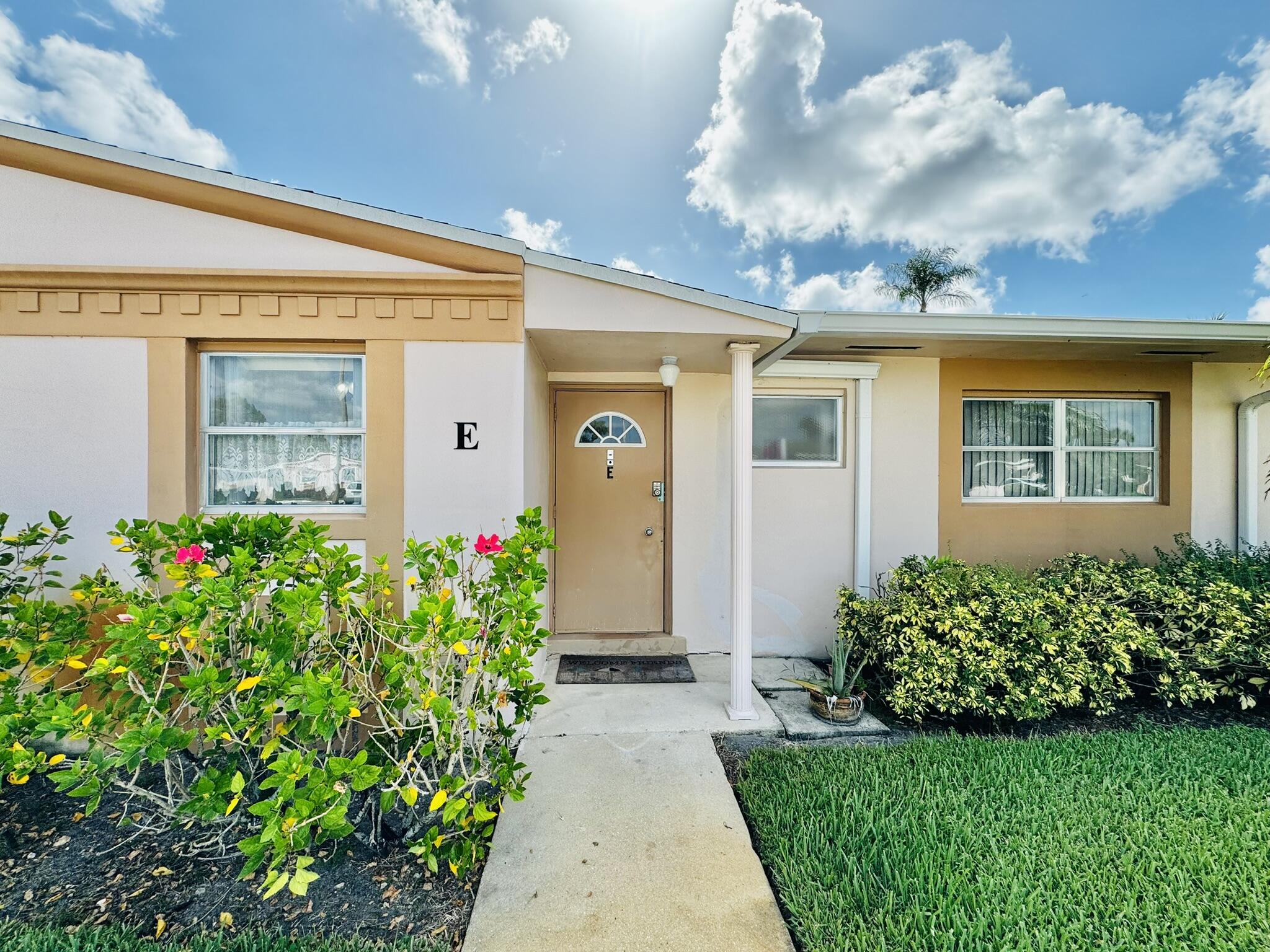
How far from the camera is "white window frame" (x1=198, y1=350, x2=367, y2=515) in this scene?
3.43 m

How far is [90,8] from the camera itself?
5578mm

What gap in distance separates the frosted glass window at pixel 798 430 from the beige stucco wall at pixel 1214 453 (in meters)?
3.72

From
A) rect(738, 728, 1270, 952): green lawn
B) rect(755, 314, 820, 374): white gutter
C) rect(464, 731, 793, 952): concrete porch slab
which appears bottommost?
rect(464, 731, 793, 952): concrete porch slab

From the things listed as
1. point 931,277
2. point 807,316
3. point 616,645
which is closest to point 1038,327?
point 807,316

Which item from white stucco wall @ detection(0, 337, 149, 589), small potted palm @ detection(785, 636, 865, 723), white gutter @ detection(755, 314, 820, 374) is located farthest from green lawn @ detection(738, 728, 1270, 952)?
white stucco wall @ detection(0, 337, 149, 589)

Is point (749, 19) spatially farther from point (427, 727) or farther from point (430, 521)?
point (427, 727)

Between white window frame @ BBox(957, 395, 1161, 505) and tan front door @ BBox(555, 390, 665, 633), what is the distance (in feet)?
10.7

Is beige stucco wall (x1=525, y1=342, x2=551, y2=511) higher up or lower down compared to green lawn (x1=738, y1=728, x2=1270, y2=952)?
higher up

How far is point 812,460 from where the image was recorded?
5.02 metres

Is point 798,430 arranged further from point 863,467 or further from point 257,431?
point 257,431

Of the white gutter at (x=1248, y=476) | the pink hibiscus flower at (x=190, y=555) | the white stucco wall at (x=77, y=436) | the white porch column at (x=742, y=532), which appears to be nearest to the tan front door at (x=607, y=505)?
the white porch column at (x=742, y=532)

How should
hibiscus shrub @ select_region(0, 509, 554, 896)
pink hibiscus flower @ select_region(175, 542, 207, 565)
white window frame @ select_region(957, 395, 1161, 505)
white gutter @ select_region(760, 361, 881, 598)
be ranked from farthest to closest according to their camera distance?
white window frame @ select_region(957, 395, 1161, 505) < white gutter @ select_region(760, 361, 881, 598) < pink hibiscus flower @ select_region(175, 542, 207, 565) < hibiscus shrub @ select_region(0, 509, 554, 896)

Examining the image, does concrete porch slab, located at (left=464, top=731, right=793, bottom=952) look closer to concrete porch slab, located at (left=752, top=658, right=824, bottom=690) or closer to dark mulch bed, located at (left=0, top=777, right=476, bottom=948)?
dark mulch bed, located at (left=0, top=777, right=476, bottom=948)

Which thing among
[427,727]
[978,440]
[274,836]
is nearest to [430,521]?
[427,727]
